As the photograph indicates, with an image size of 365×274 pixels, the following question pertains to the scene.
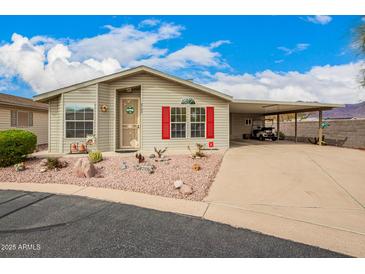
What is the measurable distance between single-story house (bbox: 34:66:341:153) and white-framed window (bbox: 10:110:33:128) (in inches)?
214

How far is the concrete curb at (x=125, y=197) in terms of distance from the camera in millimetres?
4449

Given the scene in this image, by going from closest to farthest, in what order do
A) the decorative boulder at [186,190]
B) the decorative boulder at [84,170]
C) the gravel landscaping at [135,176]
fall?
1. the decorative boulder at [186,190]
2. the gravel landscaping at [135,176]
3. the decorative boulder at [84,170]

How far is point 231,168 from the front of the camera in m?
7.78

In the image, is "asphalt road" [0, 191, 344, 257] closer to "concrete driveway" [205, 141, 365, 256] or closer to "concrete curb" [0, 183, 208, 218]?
"concrete curb" [0, 183, 208, 218]

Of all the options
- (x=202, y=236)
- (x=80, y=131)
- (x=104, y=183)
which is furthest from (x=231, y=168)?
(x=80, y=131)

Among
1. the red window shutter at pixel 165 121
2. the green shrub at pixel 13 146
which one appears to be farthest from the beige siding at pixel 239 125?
the green shrub at pixel 13 146

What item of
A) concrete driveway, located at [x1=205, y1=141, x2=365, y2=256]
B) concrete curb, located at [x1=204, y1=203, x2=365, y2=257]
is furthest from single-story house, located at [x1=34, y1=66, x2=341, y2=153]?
concrete curb, located at [x1=204, y1=203, x2=365, y2=257]

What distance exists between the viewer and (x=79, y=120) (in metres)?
10.4

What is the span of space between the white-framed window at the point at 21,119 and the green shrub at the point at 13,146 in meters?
7.46

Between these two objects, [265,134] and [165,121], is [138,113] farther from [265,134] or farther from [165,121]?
[265,134]

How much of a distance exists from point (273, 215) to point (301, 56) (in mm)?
14181

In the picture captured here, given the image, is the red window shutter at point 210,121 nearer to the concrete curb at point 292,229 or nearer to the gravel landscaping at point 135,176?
the gravel landscaping at point 135,176

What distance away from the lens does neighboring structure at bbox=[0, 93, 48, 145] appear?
44.1 ft
